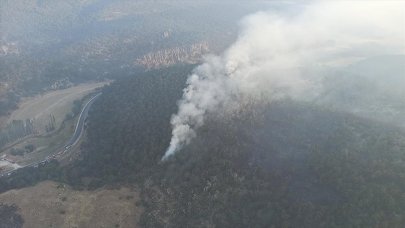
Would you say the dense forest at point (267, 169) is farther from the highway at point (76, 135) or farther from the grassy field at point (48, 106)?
the grassy field at point (48, 106)

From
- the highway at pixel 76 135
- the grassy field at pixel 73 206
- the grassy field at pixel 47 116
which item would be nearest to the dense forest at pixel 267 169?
the grassy field at pixel 73 206

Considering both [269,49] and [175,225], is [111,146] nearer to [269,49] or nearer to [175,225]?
[175,225]

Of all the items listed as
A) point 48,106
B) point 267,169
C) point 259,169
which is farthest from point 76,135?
point 267,169

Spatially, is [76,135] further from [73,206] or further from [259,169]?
[259,169]

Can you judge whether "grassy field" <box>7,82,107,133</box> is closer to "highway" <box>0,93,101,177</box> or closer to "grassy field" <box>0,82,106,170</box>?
"grassy field" <box>0,82,106,170</box>

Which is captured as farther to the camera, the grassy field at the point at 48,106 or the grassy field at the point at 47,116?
the grassy field at the point at 48,106

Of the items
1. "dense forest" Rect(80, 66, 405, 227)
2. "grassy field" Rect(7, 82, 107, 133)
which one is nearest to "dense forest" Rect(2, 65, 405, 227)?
"dense forest" Rect(80, 66, 405, 227)

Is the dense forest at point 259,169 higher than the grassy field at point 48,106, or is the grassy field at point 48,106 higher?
the dense forest at point 259,169
